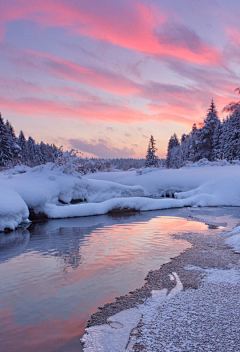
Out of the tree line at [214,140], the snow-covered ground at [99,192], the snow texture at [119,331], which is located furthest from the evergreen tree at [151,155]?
the snow texture at [119,331]

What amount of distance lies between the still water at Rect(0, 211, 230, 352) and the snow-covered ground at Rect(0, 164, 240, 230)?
3023 mm

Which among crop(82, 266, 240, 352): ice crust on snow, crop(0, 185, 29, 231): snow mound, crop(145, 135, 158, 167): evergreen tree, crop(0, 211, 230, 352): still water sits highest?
crop(145, 135, 158, 167): evergreen tree

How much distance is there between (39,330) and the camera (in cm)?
→ 315

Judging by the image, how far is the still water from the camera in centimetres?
313

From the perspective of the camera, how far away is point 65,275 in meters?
4.90

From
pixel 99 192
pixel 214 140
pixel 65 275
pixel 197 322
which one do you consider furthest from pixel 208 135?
pixel 197 322

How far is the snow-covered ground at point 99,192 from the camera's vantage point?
11.9 metres

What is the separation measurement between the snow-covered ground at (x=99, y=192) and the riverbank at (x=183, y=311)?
296 inches

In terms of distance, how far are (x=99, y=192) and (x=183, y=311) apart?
14.0 meters

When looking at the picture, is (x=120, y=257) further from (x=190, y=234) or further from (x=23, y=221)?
(x=23, y=221)

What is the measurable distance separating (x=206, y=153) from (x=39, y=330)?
39.5m

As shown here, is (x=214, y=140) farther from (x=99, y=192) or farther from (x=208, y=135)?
(x=99, y=192)

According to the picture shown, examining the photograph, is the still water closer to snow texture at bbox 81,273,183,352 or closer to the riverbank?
snow texture at bbox 81,273,183,352

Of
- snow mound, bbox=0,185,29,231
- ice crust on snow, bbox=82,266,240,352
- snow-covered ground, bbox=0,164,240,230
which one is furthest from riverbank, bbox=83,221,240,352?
snow-covered ground, bbox=0,164,240,230
